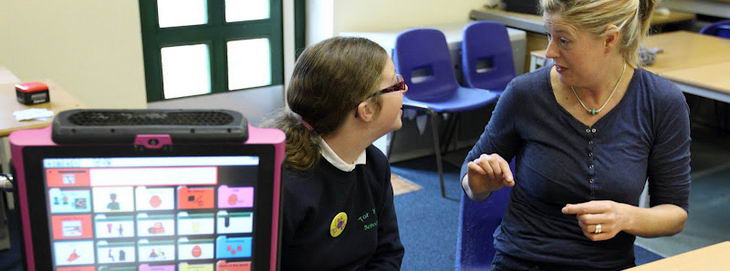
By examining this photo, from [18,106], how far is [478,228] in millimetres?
1622

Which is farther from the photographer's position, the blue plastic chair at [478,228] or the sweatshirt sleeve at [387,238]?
the blue plastic chair at [478,228]

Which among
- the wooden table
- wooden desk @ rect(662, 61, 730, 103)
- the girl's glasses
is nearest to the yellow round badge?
the girl's glasses

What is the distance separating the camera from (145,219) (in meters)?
0.88

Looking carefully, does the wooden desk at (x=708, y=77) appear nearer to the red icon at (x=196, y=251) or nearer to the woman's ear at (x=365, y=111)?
the woman's ear at (x=365, y=111)

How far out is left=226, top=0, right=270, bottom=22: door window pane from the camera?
160 inches

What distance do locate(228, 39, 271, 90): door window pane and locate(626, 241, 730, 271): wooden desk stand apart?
10.2ft

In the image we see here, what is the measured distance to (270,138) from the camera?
0.88 meters

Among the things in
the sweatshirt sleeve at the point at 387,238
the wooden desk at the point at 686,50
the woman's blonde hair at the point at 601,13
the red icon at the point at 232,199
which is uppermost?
the woman's blonde hair at the point at 601,13

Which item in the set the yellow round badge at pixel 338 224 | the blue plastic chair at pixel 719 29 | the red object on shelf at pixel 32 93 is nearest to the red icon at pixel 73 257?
the yellow round badge at pixel 338 224

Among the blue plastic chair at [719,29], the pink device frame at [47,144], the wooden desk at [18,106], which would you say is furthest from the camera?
the blue plastic chair at [719,29]

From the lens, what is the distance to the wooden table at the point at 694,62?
2.93m

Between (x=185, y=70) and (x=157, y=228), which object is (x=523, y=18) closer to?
(x=185, y=70)

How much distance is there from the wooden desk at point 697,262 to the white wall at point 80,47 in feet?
9.16

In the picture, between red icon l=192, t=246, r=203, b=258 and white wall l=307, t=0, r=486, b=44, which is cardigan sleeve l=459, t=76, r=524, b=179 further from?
white wall l=307, t=0, r=486, b=44
